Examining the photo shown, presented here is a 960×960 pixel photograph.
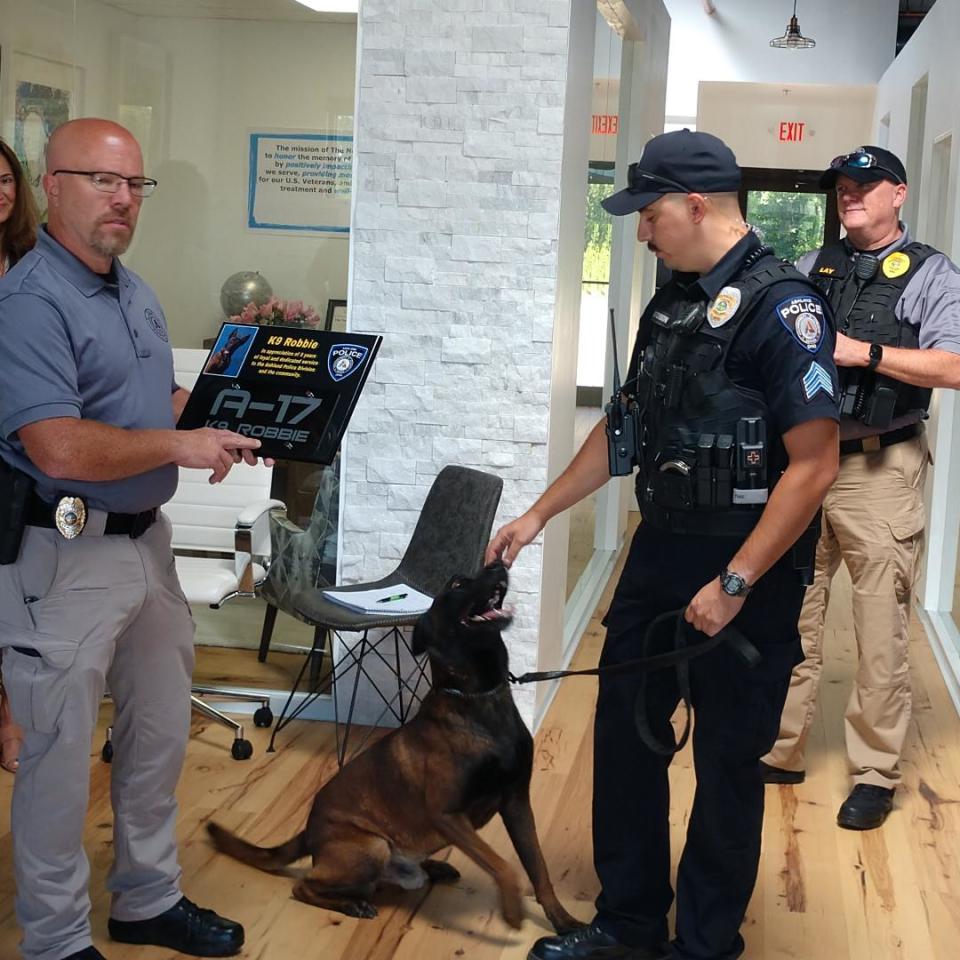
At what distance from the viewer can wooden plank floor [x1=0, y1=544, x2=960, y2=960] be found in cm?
301

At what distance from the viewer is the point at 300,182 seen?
171 inches

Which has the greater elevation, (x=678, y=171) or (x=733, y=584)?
(x=678, y=171)

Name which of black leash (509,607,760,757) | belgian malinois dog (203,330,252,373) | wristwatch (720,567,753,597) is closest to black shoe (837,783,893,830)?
black leash (509,607,760,757)

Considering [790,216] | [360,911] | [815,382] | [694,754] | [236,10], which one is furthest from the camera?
[790,216]

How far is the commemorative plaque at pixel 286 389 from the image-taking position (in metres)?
2.62

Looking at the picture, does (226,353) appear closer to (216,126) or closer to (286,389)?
(286,389)

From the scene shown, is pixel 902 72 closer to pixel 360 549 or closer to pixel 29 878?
pixel 360 549

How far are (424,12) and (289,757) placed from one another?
7.83 feet

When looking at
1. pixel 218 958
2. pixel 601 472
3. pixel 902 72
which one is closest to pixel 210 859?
pixel 218 958

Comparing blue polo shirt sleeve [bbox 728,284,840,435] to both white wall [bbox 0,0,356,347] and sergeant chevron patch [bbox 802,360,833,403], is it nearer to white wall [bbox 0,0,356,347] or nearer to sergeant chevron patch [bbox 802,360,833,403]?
sergeant chevron patch [bbox 802,360,833,403]

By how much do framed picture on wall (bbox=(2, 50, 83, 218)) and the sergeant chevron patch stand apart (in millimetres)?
2879

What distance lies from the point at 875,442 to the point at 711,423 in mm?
1425

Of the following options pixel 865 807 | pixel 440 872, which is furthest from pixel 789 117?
pixel 440 872

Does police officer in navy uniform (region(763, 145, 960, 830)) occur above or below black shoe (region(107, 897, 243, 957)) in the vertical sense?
above
